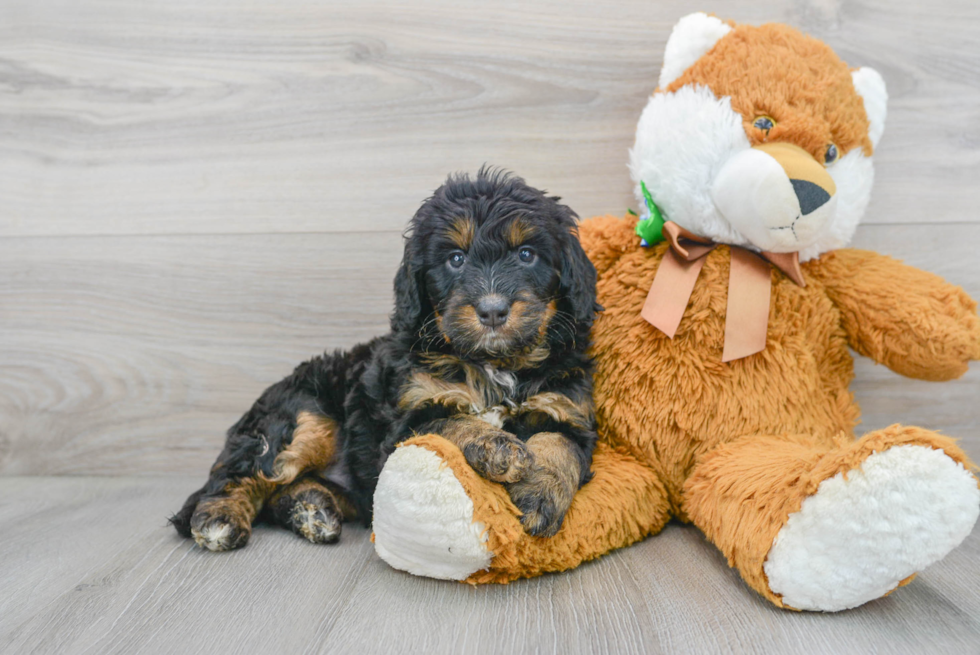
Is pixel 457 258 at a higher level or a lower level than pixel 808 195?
lower

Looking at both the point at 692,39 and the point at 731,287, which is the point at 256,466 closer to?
the point at 731,287

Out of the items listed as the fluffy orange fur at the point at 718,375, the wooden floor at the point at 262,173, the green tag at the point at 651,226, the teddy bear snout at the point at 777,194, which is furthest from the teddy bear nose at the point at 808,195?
the wooden floor at the point at 262,173

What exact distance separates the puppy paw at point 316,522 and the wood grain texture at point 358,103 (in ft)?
3.18

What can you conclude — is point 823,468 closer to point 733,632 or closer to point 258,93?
point 733,632

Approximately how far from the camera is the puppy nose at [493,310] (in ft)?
4.83

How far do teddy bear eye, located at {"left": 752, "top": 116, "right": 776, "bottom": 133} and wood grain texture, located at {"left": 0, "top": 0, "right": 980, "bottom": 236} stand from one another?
0.62 metres

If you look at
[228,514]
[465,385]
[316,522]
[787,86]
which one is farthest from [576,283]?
[228,514]

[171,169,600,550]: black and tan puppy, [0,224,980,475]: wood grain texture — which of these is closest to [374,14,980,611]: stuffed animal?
[171,169,600,550]: black and tan puppy

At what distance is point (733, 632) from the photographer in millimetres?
1307

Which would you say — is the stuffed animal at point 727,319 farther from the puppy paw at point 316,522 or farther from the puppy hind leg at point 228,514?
the puppy hind leg at point 228,514

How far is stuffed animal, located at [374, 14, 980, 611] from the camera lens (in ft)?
4.92

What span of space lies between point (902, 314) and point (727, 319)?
44cm

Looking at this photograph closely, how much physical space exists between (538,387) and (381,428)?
17.3 inches

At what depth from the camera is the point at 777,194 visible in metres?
1.62
